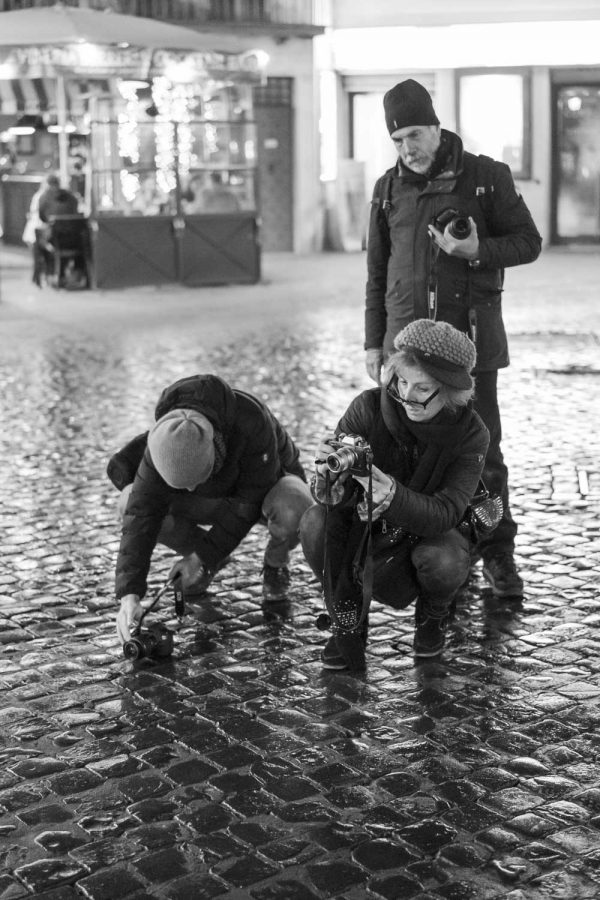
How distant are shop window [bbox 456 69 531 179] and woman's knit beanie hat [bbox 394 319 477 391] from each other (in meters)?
20.3

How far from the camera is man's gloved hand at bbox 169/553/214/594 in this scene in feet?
19.6

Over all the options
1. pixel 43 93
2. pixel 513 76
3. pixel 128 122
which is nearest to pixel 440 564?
pixel 128 122

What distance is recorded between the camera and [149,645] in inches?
208

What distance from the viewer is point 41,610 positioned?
19.7ft

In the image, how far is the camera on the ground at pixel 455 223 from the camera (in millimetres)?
5629

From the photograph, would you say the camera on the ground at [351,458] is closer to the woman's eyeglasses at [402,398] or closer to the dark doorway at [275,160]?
the woman's eyeglasses at [402,398]

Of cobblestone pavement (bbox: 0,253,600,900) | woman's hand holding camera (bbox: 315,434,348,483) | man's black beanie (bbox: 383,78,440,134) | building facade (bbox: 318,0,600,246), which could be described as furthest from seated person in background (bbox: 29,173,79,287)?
woman's hand holding camera (bbox: 315,434,348,483)

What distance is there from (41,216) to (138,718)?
1587 cm

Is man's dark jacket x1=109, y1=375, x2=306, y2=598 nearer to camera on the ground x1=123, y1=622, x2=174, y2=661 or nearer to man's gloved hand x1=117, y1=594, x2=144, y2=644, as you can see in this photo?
man's gloved hand x1=117, y1=594, x2=144, y2=644

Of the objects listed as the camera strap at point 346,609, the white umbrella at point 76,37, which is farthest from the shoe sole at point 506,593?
the white umbrella at point 76,37

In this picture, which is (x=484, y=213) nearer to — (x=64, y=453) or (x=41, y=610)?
(x=41, y=610)

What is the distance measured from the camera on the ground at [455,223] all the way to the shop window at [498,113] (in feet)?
64.1

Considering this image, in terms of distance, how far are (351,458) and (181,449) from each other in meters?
0.71

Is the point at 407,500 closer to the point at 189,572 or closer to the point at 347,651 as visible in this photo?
the point at 347,651
